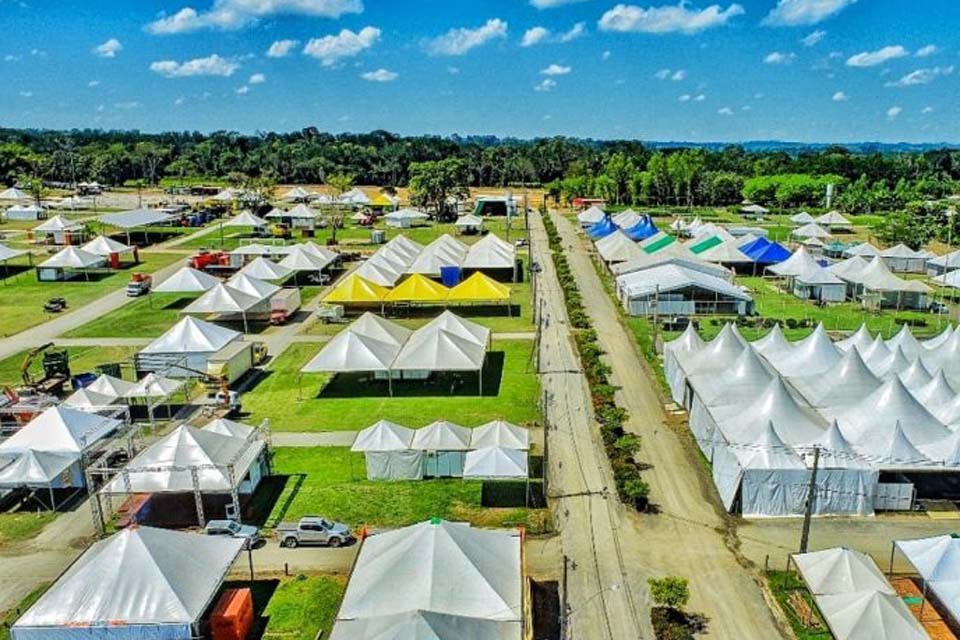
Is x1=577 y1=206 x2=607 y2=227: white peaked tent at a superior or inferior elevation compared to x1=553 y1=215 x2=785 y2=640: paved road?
superior

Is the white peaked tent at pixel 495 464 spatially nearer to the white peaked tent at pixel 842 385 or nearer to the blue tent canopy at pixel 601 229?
the white peaked tent at pixel 842 385

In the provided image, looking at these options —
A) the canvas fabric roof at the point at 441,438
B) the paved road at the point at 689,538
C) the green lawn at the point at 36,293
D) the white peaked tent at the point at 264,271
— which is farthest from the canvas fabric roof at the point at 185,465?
the white peaked tent at the point at 264,271

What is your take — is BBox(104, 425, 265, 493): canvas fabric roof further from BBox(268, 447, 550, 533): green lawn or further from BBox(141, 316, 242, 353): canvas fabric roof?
BBox(141, 316, 242, 353): canvas fabric roof

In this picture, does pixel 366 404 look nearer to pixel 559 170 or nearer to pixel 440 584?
pixel 440 584

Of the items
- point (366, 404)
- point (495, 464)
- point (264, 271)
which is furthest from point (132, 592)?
point (264, 271)

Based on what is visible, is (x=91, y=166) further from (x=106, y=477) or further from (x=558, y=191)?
(x=106, y=477)

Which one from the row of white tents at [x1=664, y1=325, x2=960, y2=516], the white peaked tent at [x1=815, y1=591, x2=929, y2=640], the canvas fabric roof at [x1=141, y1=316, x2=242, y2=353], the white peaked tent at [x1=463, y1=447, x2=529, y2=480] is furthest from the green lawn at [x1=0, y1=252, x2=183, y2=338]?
the white peaked tent at [x1=815, y1=591, x2=929, y2=640]
